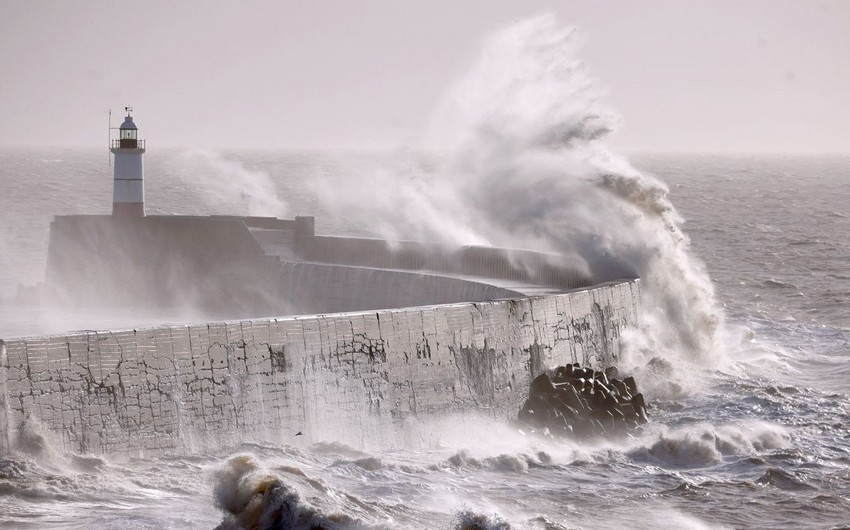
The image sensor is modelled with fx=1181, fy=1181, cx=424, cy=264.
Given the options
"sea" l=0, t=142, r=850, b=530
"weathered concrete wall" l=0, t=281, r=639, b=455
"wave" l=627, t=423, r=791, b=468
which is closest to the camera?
"sea" l=0, t=142, r=850, b=530

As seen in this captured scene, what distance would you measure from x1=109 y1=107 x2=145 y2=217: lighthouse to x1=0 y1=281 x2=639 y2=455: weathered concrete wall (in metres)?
11.6

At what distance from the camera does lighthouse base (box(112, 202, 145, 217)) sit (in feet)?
78.0

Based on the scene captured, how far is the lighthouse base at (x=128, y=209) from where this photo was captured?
23.8m

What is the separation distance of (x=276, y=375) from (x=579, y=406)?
400cm

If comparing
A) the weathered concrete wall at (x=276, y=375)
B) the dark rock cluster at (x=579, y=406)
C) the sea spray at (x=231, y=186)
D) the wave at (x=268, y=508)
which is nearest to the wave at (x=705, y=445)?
the dark rock cluster at (x=579, y=406)

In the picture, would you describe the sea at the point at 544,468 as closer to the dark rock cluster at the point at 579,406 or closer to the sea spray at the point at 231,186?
the dark rock cluster at the point at 579,406

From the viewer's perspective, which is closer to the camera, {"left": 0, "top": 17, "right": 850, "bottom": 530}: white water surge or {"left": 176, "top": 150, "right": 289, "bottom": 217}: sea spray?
{"left": 0, "top": 17, "right": 850, "bottom": 530}: white water surge

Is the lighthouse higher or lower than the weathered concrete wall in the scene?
higher

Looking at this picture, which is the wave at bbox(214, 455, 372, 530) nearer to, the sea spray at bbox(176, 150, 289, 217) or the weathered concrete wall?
the weathered concrete wall

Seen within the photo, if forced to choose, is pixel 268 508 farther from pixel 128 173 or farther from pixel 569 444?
pixel 128 173

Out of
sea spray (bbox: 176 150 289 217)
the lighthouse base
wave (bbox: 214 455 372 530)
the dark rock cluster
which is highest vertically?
sea spray (bbox: 176 150 289 217)

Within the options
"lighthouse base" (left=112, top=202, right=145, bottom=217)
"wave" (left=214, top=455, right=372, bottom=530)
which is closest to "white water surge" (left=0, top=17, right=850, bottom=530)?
"wave" (left=214, top=455, right=372, bottom=530)

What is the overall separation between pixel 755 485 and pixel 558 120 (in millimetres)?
12653

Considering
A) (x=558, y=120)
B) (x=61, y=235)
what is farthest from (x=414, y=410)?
(x=61, y=235)
